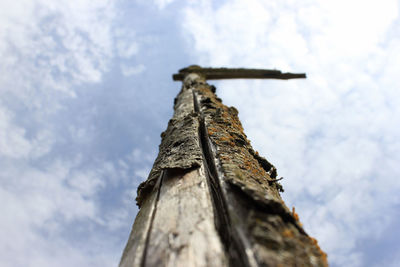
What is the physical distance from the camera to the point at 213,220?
3.73 ft

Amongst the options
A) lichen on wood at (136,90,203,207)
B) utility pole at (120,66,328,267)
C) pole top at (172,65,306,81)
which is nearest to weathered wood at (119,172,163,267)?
utility pole at (120,66,328,267)

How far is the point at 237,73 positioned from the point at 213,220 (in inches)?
233

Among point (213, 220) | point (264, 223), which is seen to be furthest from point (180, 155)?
point (264, 223)

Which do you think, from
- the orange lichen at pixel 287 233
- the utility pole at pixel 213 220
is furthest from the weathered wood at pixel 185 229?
the orange lichen at pixel 287 233

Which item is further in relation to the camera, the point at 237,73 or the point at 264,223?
the point at 237,73

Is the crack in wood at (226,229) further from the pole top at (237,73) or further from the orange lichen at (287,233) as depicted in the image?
the pole top at (237,73)

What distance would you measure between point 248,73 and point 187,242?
6037 mm

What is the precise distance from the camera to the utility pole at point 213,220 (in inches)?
37.0

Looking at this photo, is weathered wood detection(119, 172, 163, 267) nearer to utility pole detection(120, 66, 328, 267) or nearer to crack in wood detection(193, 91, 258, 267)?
utility pole detection(120, 66, 328, 267)

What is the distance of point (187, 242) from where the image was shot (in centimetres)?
102

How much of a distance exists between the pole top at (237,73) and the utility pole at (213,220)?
5.01 m

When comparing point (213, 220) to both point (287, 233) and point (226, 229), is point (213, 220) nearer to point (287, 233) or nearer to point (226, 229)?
point (226, 229)

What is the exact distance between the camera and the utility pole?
94 cm

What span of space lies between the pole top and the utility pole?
5.01 metres
